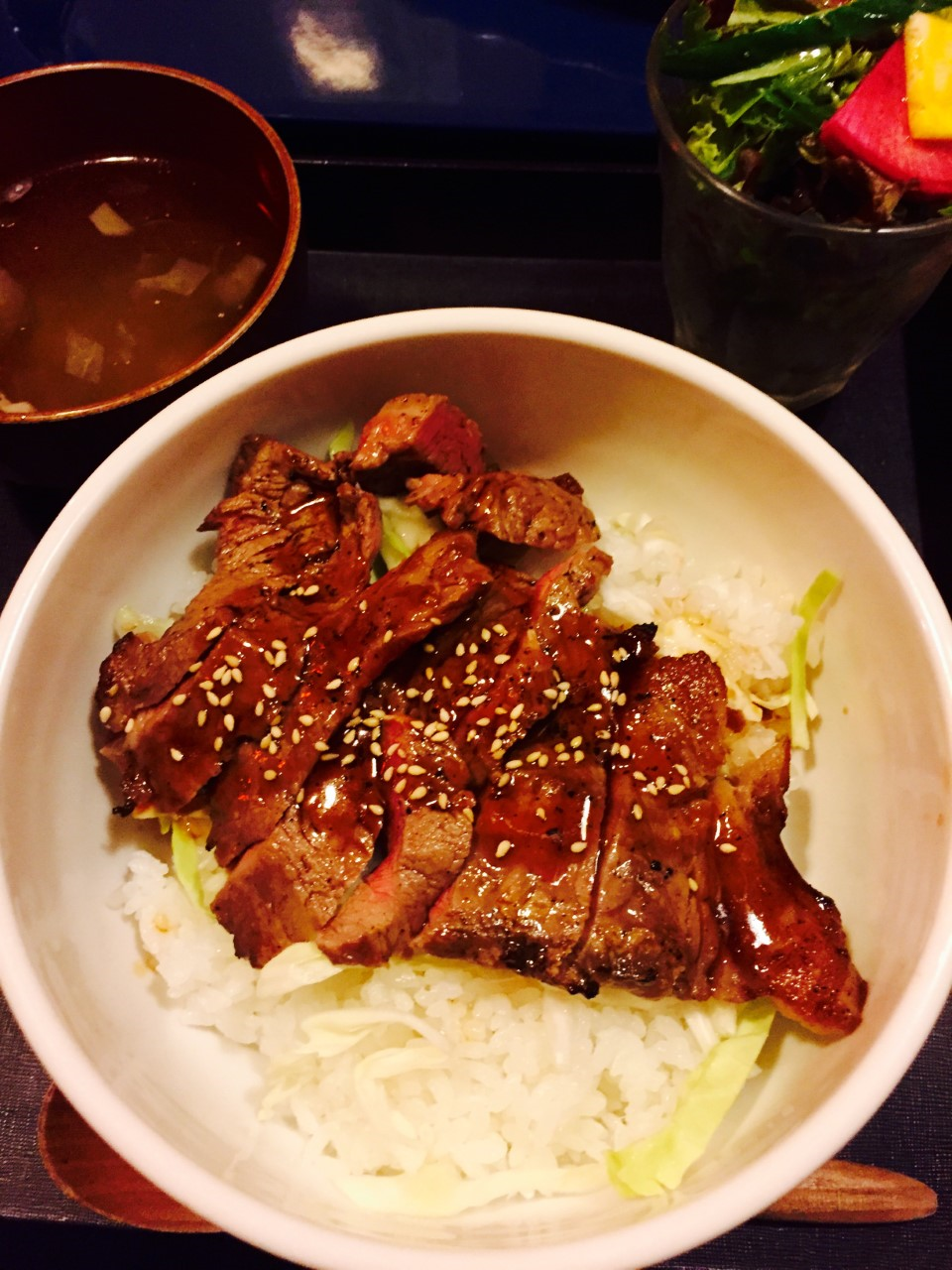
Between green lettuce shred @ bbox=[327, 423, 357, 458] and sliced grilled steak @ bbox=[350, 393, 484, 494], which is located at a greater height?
sliced grilled steak @ bbox=[350, 393, 484, 494]

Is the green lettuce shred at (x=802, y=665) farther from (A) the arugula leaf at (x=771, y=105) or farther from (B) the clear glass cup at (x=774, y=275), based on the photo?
(A) the arugula leaf at (x=771, y=105)

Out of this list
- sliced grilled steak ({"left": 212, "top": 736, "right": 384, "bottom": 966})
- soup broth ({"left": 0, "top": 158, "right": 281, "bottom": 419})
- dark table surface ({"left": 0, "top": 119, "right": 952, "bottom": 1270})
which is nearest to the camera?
sliced grilled steak ({"left": 212, "top": 736, "right": 384, "bottom": 966})

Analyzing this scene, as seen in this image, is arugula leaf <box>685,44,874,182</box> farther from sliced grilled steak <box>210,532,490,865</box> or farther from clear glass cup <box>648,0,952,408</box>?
sliced grilled steak <box>210,532,490,865</box>

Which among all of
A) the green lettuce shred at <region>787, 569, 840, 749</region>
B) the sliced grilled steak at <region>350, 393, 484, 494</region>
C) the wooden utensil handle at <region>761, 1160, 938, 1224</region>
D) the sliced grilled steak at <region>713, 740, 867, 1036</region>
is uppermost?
the sliced grilled steak at <region>350, 393, 484, 494</region>

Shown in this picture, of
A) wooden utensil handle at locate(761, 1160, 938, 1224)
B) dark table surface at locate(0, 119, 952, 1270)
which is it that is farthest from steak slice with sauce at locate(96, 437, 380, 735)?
wooden utensil handle at locate(761, 1160, 938, 1224)

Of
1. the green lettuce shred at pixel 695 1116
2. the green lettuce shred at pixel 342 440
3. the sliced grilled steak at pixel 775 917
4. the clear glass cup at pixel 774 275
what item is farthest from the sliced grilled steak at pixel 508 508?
the green lettuce shred at pixel 695 1116

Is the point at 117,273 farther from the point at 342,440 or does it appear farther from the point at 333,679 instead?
the point at 333,679

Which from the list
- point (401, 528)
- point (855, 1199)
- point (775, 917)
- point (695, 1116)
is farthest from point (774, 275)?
point (855, 1199)
